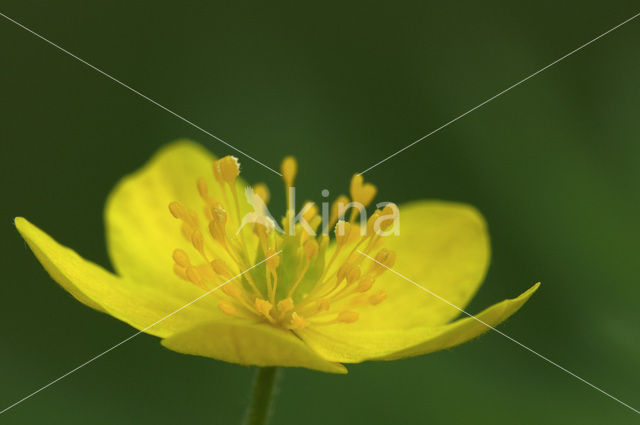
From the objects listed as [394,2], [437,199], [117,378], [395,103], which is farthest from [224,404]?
[394,2]

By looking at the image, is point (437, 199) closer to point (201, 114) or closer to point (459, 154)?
point (459, 154)

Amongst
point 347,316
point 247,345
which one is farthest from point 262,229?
point 247,345

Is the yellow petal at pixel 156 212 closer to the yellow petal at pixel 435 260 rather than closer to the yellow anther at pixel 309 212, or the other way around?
the yellow anther at pixel 309 212

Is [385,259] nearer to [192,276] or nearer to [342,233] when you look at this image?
[342,233]

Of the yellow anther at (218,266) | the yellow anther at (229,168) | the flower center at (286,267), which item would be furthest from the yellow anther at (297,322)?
the yellow anther at (229,168)

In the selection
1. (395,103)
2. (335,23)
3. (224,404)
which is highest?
(335,23)

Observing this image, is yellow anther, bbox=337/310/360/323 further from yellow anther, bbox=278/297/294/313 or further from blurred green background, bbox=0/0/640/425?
blurred green background, bbox=0/0/640/425
